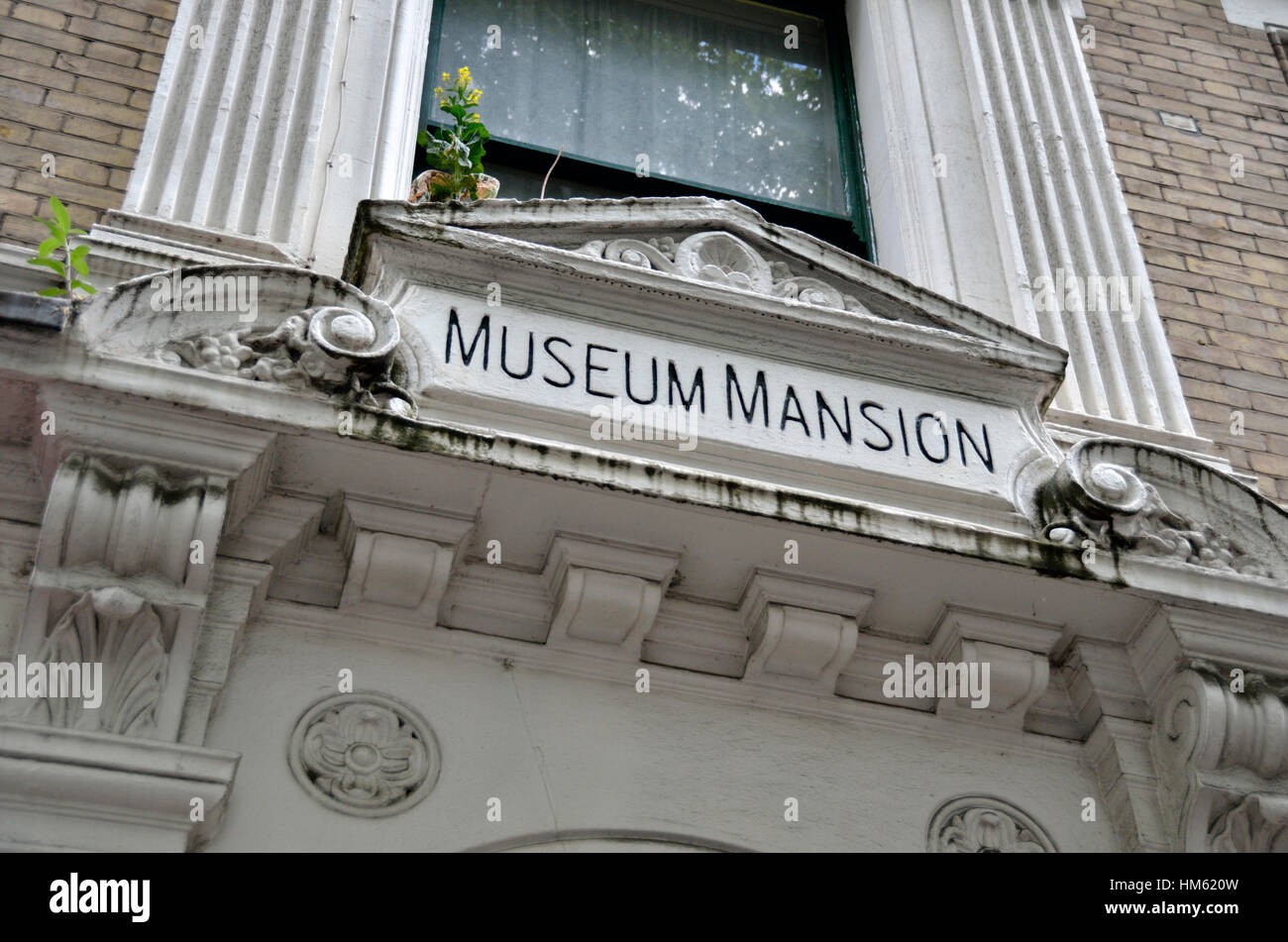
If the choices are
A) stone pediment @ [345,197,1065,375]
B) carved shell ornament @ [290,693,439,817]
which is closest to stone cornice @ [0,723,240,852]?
carved shell ornament @ [290,693,439,817]

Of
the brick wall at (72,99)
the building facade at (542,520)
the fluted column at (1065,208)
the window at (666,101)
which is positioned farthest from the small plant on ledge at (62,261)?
the fluted column at (1065,208)

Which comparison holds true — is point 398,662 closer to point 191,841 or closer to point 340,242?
point 191,841

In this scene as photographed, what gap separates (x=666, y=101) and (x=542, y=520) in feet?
10.1

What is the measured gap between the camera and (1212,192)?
6844mm

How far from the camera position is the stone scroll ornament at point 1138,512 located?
15.3 ft

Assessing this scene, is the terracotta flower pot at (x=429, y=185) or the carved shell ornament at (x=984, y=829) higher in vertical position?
the terracotta flower pot at (x=429, y=185)

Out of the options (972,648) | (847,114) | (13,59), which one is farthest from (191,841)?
(847,114)

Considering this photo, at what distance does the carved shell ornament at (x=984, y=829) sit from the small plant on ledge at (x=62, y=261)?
9.11 feet

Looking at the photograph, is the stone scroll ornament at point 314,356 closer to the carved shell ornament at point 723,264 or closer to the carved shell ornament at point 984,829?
the carved shell ornament at point 723,264

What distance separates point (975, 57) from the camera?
6875mm

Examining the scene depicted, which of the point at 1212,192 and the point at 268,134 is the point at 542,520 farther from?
the point at 1212,192

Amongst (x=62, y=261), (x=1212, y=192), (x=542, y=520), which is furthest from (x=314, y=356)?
(x=1212, y=192)

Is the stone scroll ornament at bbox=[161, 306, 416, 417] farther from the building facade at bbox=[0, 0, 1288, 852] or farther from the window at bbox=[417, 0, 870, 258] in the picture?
the window at bbox=[417, 0, 870, 258]
